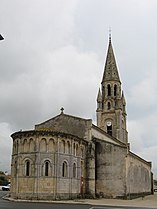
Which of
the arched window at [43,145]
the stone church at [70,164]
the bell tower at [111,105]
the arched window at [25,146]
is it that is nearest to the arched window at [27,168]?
the stone church at [70,164]

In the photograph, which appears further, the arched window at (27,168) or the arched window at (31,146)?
the arched window at (31,146)

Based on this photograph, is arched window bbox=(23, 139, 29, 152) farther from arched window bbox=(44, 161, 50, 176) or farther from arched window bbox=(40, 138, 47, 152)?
arched window bbox=(44, 161, 50, 176)

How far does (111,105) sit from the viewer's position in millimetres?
66562

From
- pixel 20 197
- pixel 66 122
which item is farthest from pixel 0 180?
pixel 20 197

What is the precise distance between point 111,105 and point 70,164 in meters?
30.7

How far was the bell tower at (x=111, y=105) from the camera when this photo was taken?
65.3 metres

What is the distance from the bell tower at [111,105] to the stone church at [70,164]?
39.2 ft

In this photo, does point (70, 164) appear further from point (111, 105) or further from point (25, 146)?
point (111, 105)

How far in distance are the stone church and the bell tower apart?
39.2 ft

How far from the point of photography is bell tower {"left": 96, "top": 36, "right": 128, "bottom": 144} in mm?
65312

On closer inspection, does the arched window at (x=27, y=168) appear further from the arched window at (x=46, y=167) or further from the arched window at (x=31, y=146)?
the arched window at (x=46, y=167)

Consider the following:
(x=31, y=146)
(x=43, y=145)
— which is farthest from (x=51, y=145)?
(x=31, y=146)

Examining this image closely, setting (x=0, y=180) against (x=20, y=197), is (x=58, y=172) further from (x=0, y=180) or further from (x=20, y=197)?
(x=0, y=180)

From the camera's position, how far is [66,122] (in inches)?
1804
